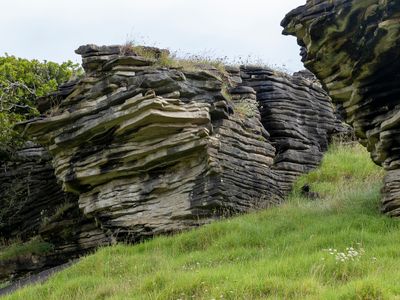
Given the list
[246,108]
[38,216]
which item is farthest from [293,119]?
[38,216]

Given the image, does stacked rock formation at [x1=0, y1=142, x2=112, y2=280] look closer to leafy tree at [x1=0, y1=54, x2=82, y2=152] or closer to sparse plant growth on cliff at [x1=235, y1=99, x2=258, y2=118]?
leafy tree at [x1=0, y1=54, x2=82, y2=152]

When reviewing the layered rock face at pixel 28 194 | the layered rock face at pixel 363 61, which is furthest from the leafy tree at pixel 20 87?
the layered rock face at pixel 363 61

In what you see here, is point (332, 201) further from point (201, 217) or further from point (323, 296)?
point (323, 296)

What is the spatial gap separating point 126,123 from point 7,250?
664cm

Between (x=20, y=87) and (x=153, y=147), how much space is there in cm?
858

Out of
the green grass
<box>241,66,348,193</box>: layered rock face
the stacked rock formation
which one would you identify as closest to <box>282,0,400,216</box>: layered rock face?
<box>241,66,348,193</box>: layered rock face

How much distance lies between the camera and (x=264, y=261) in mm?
10328

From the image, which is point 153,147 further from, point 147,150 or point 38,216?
point 38,216

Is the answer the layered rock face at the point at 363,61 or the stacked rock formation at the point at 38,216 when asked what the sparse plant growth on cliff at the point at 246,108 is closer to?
the layered rock face at the point at 363,61

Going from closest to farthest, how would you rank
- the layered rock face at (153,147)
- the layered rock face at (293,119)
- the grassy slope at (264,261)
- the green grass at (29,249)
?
the grassy slope at (264,261), the layered rock face at (153,147), the green grass at (29,249), the layered rock face at (293,119)

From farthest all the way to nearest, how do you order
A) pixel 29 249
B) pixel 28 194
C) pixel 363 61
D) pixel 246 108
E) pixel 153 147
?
1. pixel 28 194
2. pixel 246 108
3. pixel 29 249
4. pixel 153 147
5. pixel 363 61

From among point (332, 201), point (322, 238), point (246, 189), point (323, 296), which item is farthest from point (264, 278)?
point (246, 189)

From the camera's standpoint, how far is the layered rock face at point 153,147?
15.7 m

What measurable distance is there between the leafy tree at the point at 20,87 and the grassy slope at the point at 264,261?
8819 mm
